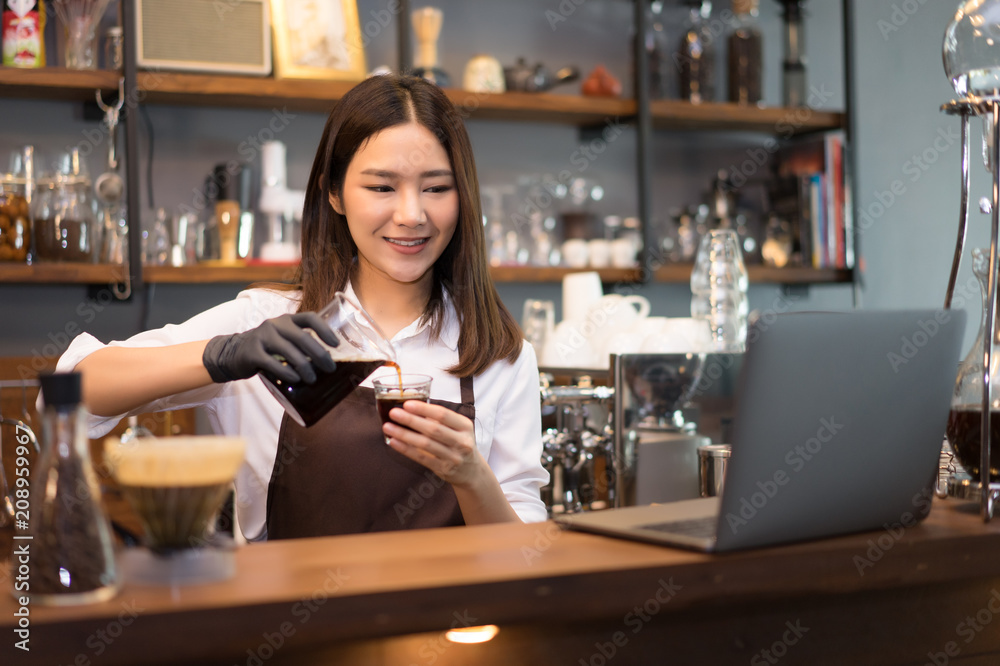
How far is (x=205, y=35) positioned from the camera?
9.34 feet

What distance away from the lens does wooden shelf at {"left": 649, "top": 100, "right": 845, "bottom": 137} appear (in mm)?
3443

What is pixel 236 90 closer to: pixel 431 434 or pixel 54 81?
pixel 54 81

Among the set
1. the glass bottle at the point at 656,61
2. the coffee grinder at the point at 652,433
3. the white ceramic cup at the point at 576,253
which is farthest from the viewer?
the glass bottle at the point at 656,61

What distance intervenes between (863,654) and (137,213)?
7.76 feet

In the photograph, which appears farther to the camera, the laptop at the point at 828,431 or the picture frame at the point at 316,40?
the picture frame at the point at 316,40

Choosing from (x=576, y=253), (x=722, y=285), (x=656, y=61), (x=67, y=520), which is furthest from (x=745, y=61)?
(x=67, y=520)

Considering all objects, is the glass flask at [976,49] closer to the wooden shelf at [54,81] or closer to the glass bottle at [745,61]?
the wooden shelf at [54,81]

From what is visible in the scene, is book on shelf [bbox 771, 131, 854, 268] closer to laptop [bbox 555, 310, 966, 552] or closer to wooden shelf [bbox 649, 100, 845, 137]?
wooden shelf [bbox 649, 100, 845, 137]

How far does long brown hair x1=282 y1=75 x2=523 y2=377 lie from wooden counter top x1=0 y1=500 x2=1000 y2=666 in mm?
775

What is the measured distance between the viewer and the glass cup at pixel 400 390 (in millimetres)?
1181

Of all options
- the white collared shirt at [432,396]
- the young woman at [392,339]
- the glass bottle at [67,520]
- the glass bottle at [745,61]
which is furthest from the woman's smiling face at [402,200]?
the glass bottle at [745,61]

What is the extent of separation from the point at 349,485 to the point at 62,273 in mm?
1546

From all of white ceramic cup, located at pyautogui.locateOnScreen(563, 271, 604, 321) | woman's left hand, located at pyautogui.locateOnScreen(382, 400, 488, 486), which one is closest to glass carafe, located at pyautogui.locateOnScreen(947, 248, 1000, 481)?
woman's left hand, located at pyautogui.locateOnScreen(382, 400, 488, 486)

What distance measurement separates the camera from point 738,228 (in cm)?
370
